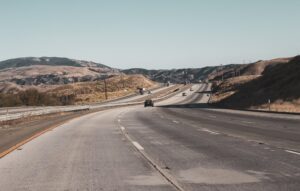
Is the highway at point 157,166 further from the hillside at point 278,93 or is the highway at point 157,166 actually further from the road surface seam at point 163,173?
→ the hillside at point 278,93

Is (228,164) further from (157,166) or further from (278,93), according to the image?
(278,93)

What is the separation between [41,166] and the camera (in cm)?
1146

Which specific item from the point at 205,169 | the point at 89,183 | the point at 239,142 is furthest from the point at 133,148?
the point at 89,183

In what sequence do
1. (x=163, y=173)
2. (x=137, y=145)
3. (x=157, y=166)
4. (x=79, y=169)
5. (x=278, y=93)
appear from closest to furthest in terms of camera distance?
(x=163, y=173), (x=79, y=169), (x=157, y=166), (x=137, y=145), (x=278, y=93)

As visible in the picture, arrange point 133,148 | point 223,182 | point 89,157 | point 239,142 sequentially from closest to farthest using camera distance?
point 223,182 → point 89,157 → point 133,148 → point 239,142

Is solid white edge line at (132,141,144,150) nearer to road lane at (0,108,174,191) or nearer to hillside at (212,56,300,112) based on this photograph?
road lane at (0,108,174,191)

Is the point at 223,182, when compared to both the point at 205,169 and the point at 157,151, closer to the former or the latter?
the point at 205,169

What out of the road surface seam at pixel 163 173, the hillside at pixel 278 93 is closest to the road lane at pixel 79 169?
the road surface seam at pixel 163 173

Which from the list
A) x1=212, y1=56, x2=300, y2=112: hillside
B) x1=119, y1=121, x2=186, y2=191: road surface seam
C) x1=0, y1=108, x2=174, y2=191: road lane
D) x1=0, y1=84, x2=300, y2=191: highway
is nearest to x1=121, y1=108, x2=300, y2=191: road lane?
x1=0, y1=84, x2=300, y2=191: highway

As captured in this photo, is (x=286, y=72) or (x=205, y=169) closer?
(x=205, y=169)

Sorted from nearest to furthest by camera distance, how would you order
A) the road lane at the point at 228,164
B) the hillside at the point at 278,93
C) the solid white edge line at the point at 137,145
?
the road lane at the point at 228,164 < the solid white edge line at the point at 137,145 < the hillside at the point at 278,93

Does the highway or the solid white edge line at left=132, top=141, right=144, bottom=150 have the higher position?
the highway

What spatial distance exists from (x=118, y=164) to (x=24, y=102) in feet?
333

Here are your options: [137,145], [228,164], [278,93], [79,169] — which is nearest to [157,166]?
[228,164]
